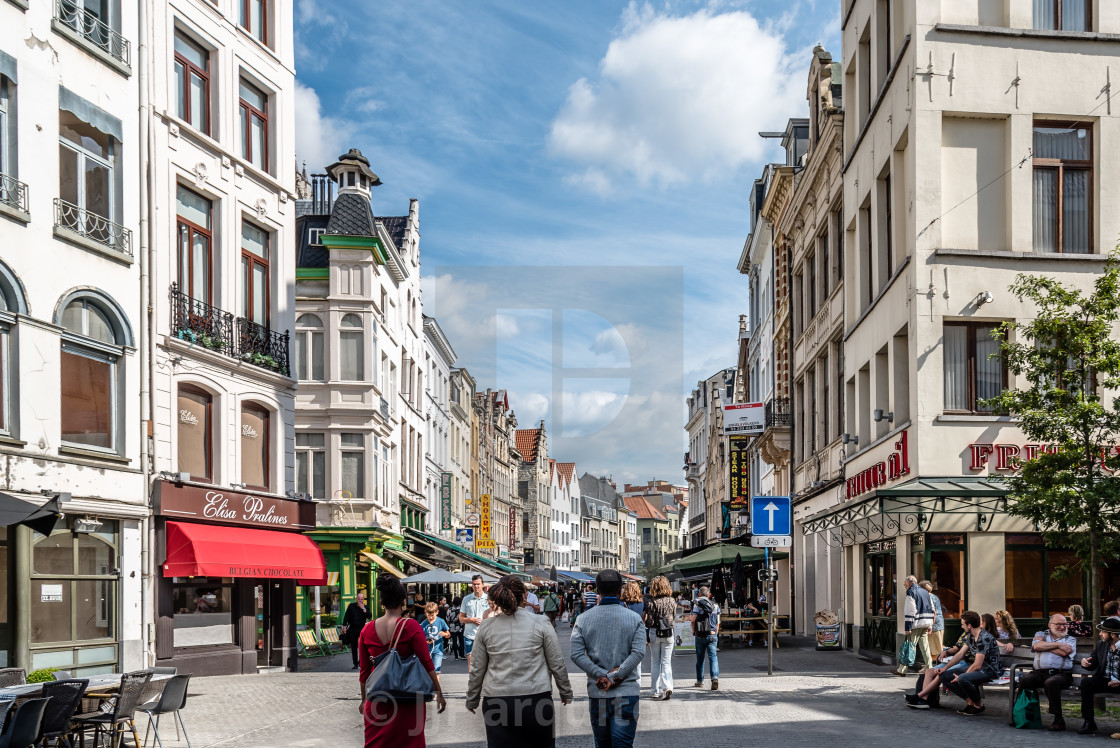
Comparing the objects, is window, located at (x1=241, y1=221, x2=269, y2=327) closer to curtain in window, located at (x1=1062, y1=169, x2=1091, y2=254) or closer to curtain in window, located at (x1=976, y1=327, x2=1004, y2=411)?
curtain in window, located at (x1=976, y1=327, x2=1004, y2=411)

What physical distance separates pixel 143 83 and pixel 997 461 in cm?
1579

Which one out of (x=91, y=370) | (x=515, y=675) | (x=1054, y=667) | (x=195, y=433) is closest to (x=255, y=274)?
(x=195, y=433)

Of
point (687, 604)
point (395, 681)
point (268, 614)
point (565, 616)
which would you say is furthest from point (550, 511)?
point (395, 681)

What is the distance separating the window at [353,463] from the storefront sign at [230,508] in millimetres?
10214

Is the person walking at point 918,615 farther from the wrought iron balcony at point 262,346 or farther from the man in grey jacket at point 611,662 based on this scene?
the wrought iron balcony at point 262,346

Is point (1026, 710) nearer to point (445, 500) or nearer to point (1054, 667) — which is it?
point (1054, 667)

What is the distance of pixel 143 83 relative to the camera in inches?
801

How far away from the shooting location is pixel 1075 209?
71.8 feet

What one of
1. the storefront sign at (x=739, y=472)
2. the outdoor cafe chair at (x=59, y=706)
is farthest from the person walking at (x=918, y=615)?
the storefront sign at (x=739, y=472)

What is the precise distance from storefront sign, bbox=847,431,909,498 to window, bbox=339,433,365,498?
48.6ft

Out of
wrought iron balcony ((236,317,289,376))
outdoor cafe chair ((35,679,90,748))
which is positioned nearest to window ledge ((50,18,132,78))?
wrought iron balcony ((236,317,289,376))

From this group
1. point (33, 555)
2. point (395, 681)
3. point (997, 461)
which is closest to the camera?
point (395, 681)

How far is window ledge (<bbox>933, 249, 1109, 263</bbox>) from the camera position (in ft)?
70.5

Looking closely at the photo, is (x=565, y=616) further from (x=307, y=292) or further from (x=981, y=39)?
(x=981, y=39)
